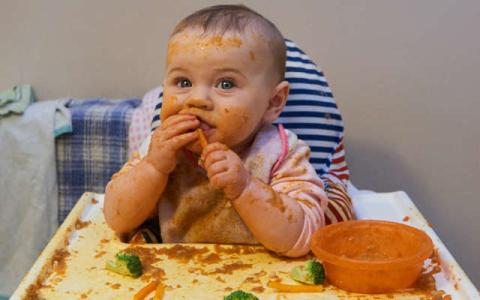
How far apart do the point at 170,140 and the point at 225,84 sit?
0.13 metres

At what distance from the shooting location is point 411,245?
106 cm

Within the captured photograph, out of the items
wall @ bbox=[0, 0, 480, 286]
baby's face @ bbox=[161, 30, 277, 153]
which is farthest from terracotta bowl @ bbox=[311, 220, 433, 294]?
wall @ bbox=[0, 0, 480, 286]

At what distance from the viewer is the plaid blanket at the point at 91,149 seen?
207 centimetres

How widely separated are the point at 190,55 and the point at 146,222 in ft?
1.14

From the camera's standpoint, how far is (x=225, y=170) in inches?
42.0

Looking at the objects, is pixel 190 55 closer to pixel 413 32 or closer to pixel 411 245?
pixel 411 245

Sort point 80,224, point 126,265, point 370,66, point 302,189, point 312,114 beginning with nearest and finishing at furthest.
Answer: point 126,265 → point 302,189 → point 80,224 → point 312,114 → point 370,66

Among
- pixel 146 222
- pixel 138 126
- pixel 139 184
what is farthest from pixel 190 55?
pixel 138 126

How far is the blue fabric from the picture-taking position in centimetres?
144

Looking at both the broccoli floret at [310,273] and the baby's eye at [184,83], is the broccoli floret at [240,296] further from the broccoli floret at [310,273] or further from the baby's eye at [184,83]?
the baby's eye at [184,83]

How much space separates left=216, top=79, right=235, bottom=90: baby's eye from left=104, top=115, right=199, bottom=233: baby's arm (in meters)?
0.07

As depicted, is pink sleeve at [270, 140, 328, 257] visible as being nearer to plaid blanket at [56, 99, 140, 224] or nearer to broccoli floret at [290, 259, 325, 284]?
broccoli floret at [290, 259, 325, 284]

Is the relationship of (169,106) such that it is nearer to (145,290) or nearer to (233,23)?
(233,23)

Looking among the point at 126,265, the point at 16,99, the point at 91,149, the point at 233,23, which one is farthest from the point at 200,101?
the point at 16,99
